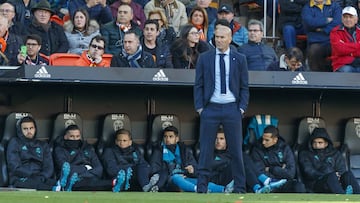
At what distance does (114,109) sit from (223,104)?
418 cm

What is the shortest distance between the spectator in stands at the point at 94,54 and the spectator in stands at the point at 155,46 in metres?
0.76

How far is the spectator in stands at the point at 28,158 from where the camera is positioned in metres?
14.5

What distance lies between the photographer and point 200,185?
484 inches

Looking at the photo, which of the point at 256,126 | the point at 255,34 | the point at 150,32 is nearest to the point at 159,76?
the point at 150,32

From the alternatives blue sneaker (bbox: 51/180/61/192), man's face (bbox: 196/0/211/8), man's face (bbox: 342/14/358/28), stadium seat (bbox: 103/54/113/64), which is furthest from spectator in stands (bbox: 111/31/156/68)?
man's face (bbox: 342/14/358/28)

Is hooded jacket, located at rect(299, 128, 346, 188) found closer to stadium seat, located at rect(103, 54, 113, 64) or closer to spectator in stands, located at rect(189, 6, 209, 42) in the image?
spectator in stands, located at rect(189, 6, 209, 42)

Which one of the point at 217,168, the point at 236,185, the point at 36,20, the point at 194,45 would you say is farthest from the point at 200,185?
the point at 36,20

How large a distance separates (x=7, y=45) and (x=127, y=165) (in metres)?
2.29

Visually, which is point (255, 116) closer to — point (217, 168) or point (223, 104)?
point (217, 168)

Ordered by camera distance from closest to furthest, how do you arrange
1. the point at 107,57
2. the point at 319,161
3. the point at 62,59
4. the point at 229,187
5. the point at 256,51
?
the point at 229,187 < the point at 62,59 < the point at 107,57 < the point at 319,161 < the point at 256,51

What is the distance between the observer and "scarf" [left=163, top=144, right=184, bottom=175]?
15141 millimetres

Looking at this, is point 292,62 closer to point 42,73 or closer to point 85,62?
point 85,62

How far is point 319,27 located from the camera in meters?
16.8

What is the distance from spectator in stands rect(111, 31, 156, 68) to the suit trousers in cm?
292
